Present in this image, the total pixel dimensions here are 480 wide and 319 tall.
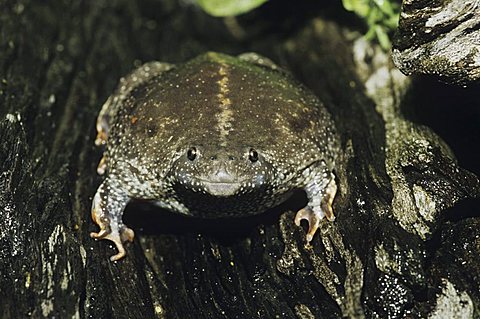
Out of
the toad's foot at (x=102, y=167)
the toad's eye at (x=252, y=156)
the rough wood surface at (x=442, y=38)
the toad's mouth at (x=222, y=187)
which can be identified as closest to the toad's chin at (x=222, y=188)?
the toad's mouth at (x=222, y=187)

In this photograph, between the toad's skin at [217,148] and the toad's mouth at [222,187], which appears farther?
the toad's skin at [217,148]

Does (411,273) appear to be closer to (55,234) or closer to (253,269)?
(253,269)

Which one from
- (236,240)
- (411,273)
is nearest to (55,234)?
(236,240)

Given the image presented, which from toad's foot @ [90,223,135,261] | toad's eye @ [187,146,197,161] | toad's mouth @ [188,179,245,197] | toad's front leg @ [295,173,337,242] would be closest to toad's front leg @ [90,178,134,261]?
toad's foot @ [90,223,135,261]

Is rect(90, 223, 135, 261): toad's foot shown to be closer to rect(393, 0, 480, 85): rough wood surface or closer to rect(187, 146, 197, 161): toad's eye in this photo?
rect(187, 146, 197, 161): toad's eye

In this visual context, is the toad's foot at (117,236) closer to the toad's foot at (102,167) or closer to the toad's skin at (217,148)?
the toad's skin at (217,148)

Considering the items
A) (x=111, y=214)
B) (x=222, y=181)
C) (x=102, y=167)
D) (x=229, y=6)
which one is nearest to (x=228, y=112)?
(x=222, y=181)
